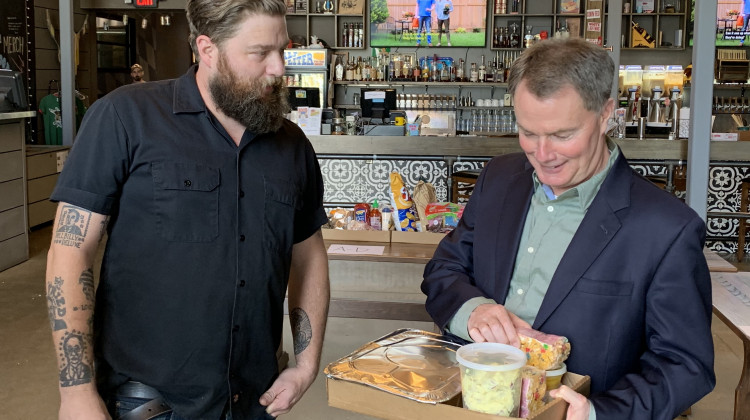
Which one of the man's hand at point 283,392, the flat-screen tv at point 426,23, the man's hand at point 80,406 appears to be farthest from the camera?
the flat-screen tv at point 426,23

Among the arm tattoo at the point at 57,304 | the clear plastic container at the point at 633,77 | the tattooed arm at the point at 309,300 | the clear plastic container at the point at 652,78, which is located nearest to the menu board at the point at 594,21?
the clear plastic container at the point at 633,77

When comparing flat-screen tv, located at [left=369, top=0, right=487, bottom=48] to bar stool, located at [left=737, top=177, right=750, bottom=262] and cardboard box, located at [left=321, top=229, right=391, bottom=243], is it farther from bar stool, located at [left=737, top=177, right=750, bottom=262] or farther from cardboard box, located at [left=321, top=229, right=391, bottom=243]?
cardboard box, located at [left=321, top=229, right=391, bottom=243]

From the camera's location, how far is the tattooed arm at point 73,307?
1654 mm

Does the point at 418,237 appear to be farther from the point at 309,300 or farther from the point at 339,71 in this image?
the point at 339,71

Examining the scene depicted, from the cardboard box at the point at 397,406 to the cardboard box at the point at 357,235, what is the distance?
237 cm

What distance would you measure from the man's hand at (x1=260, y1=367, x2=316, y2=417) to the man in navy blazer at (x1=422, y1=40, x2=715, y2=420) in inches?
17.9

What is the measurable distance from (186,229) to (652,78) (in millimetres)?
10494

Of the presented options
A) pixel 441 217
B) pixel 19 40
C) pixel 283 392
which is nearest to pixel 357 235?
pixel 441 217

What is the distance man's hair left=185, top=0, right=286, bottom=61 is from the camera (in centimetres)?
169

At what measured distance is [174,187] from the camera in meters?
1.71

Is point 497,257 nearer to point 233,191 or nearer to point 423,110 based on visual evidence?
point 233,191

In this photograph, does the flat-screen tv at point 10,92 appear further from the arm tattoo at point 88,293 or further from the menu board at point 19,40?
the arm tattoo at point 88,293

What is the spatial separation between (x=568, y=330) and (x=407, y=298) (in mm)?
2159

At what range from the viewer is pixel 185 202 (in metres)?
1.73
